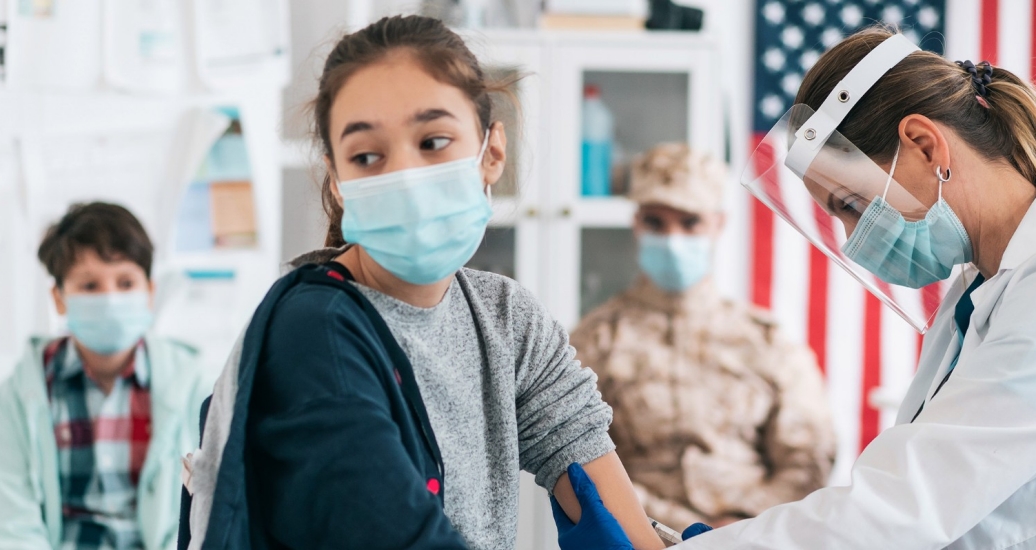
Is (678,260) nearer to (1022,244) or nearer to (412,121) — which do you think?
(1022,244)

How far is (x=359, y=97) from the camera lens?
3.24 ft

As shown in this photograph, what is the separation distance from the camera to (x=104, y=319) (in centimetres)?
213

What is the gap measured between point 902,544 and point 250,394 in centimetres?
73

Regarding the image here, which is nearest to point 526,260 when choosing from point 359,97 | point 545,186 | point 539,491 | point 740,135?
point 545,186

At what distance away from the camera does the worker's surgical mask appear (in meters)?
1.00

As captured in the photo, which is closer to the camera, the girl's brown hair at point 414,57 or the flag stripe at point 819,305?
the girl's brown hair at point 414,57

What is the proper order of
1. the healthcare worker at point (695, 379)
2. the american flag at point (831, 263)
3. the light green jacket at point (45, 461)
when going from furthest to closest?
1. the american flag at point (831, 263)
2. the healthcare worker at point (695, 379)
3. the light green jacket at point (45, 461)

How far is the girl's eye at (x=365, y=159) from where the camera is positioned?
1001 mm

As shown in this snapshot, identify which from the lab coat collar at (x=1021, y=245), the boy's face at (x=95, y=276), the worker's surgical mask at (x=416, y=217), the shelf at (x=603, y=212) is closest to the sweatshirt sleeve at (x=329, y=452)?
the worker's surgical mask at (x=416, y=217)

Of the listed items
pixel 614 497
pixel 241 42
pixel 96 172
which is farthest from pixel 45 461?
pixel 614 497

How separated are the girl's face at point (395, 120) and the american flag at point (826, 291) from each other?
2735 mm

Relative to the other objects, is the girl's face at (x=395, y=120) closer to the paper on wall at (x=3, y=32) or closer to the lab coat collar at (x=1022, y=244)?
the lab coat collar at (x=1022, y=244)

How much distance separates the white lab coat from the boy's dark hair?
152 centimetres

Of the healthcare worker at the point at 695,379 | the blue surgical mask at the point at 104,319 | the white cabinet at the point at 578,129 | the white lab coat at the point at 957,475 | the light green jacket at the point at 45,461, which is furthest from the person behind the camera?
the white cabinet at the point at 578,129
